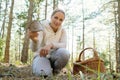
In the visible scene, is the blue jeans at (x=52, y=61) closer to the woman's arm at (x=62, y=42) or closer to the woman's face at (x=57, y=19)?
the woman's arm at (x=62, y=42)

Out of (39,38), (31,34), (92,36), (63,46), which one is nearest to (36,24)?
(31,34)

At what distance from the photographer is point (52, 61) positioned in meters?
3.40

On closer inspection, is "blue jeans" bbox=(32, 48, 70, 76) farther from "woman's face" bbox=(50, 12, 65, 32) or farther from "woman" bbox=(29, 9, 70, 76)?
"woman's face" bbox=(50, 12, 65, 32)

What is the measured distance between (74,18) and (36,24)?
2008cm

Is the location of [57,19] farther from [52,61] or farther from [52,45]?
[52,61]

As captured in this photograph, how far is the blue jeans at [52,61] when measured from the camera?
10.4 feet

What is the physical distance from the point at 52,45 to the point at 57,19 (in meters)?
0.33

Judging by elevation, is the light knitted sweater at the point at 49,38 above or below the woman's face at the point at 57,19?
below

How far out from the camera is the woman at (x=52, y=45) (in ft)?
10.5

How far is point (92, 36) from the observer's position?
114ft

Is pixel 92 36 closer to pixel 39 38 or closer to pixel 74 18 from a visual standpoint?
pixel 74 18

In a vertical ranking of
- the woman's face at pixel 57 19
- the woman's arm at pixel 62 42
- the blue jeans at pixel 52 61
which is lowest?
the blue jeans at pixel 52 61

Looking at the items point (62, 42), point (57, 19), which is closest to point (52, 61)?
point (62, 42)

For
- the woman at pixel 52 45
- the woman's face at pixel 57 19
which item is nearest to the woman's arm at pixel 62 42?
the woman at pixel 52 45
